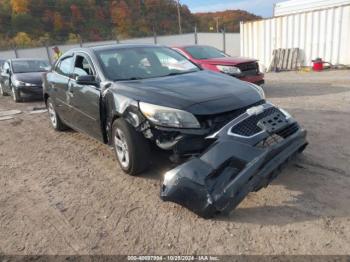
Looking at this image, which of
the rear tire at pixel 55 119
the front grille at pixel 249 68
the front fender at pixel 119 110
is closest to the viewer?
the front fender at pixel 119 110

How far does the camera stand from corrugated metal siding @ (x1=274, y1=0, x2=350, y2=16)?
1687 centimetres

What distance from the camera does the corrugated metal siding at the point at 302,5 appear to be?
55.3 feet

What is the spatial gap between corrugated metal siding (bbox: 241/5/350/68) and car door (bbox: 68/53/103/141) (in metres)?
12.3

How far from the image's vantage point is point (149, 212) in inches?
132

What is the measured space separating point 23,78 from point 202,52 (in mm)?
5906

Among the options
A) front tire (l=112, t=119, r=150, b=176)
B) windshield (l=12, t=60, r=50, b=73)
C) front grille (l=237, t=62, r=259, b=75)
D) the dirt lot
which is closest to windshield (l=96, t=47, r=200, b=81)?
front tire (l=112, t=119, r=150, b=176)

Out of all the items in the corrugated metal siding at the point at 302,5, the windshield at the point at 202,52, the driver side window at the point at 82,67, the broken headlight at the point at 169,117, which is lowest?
the broken headlight at the point at 169,117

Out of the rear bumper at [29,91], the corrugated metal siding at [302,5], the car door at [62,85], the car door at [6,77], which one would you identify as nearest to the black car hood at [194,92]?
the car door at [62,85]

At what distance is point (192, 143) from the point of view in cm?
341

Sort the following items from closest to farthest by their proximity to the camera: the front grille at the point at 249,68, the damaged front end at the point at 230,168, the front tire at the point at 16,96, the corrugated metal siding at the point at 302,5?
the damaged front end at the point at 230,168
the front grille at the point at 249,68
the front tire at the point at 16,96
the corrugated metal siding at the point at 302,5

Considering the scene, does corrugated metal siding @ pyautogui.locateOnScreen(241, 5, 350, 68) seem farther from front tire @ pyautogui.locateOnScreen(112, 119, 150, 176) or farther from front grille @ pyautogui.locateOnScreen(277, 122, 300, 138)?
front tire @ pyautogui.locateOnScreen(112, 119, 150, 176)

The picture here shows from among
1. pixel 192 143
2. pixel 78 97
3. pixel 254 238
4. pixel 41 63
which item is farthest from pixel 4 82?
pixel 254 238

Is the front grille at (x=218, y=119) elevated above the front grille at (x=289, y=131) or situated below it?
above

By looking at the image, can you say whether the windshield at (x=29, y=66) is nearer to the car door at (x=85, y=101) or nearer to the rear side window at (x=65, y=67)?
the rear side window at (x=65, y=67)
